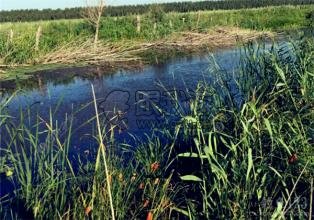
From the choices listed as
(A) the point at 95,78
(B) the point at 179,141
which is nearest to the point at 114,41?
(A) the point at 95,78

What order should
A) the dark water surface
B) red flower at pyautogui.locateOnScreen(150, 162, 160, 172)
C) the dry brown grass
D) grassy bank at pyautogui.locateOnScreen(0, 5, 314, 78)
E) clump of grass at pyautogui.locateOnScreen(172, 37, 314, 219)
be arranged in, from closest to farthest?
clump of grass at pyautogui.locateOnScreen(172, 37, 314, 219)
red flower at pyautogui.locateOnScreen(150, 162, 160, 172)
the dark water surface
grassy bank at pyautogui.locateOnScreen(0, 5, 314, 78)
the dry brown grass

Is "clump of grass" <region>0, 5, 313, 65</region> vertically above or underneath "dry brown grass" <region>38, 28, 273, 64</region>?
above

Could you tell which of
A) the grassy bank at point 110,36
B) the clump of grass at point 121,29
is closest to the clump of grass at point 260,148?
the clump of grass at point 121,29

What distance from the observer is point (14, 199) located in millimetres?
4273

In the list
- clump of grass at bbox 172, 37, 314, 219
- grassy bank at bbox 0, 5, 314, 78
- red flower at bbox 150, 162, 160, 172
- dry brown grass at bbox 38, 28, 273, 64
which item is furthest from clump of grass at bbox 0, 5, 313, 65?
red flower at bbox 150, 162, 160, 172

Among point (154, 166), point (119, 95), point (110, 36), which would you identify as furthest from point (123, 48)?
point (154, 166)

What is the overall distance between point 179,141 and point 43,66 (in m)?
11.0

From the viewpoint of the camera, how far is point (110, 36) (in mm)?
20172

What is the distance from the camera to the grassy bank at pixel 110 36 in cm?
1579

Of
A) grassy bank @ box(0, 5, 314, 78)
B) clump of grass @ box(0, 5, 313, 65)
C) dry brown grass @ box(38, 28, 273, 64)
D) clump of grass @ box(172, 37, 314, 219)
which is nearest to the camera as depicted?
clump of grass @ box(172, 37, 314, 219)

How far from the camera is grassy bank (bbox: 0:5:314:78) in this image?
1579cm

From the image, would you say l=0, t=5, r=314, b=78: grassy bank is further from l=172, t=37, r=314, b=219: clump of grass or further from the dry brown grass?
l=172, t=37, r=314, b=219: clump of grass

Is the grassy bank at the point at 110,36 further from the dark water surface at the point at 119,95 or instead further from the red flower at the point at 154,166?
the red flower at the point at 154,166

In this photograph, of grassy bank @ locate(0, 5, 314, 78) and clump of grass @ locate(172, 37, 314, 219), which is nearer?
clump of grass @ locate(172, 37, 314, 219)
